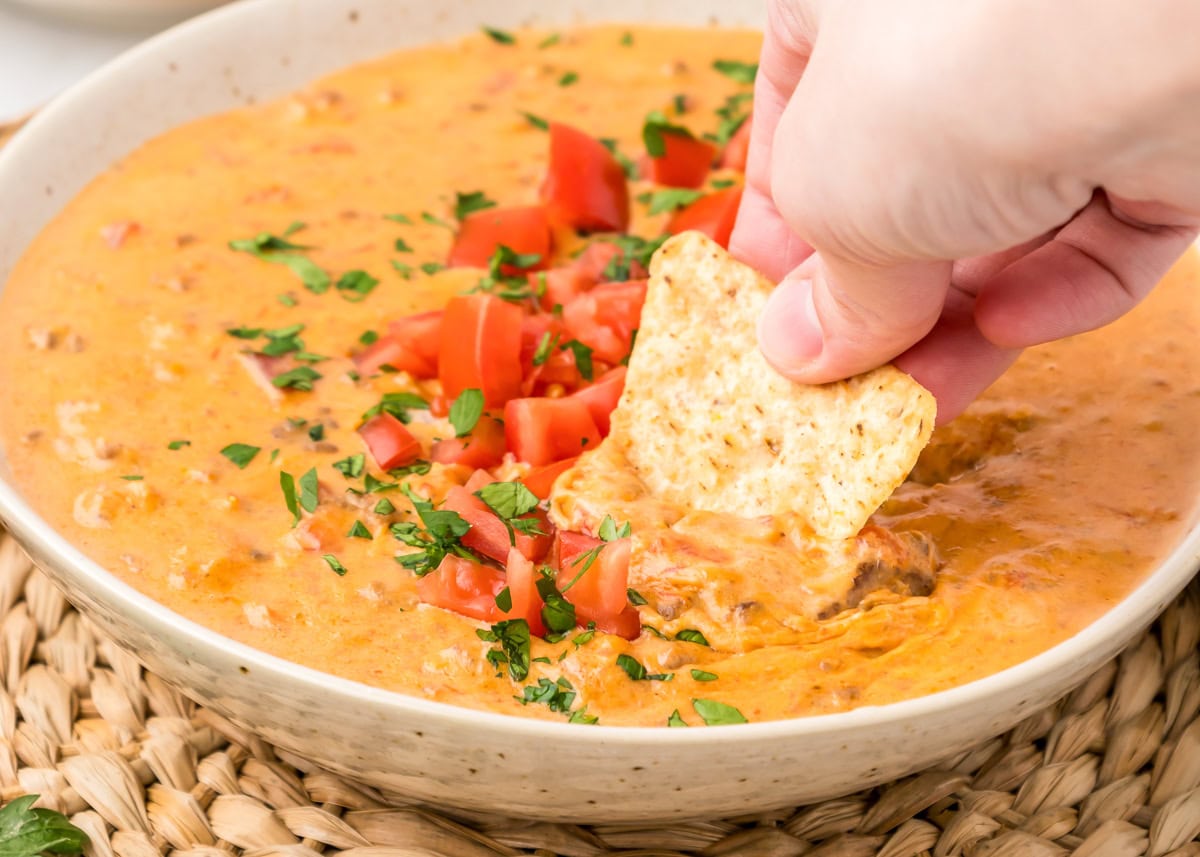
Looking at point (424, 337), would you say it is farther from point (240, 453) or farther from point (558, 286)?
point (240, 453)

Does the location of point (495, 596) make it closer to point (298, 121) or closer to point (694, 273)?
point (694, 273)

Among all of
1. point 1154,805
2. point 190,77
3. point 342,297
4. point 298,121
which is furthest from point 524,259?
point 1154,805

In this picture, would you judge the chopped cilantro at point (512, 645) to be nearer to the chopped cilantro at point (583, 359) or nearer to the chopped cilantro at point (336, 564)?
the chopped cilantro at point (336, 564)

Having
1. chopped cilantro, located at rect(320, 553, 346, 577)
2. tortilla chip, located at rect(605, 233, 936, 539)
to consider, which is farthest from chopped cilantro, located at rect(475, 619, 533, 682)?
tortilla chip, located at rect(605, 233, 936, 539)

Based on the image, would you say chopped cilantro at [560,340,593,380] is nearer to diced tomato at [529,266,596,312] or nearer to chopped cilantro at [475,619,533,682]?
diced tomato at [529,266,596,312]

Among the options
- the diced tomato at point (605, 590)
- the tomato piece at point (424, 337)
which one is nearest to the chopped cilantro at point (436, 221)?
the tomato piece at point (424, 337)

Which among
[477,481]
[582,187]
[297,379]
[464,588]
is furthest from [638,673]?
[582,187]
